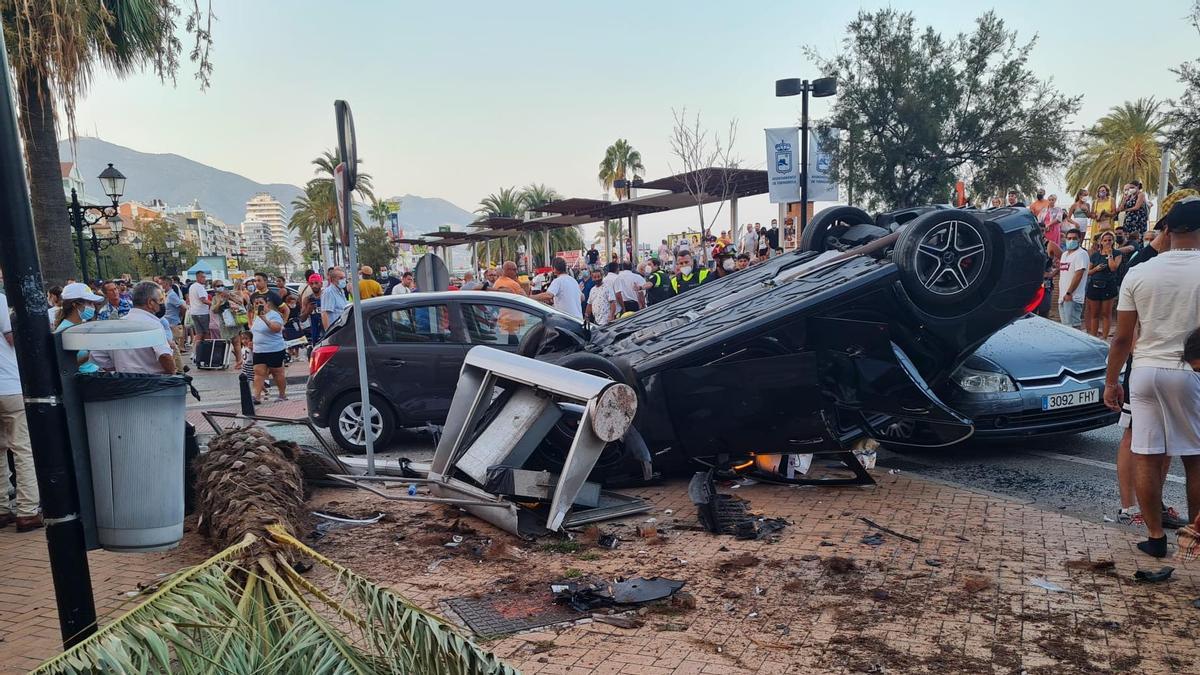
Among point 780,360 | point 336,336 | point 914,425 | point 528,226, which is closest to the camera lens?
point 780,360

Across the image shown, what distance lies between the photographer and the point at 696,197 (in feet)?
81.3

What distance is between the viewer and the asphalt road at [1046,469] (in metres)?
5.29

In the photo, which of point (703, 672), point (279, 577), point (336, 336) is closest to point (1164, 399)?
point (703, 672)

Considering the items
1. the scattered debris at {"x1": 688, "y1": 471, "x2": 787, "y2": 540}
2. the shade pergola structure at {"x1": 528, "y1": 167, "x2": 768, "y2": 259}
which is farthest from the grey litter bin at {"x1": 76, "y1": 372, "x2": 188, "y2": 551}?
the shade pergola structure at {"x1": 528, "y1": 167, "x2": 768, "y2": 259}

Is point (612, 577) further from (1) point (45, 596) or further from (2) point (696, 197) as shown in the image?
(2) point (696, 197)

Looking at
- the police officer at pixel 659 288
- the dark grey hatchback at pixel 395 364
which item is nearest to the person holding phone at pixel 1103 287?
the police officer at pixel 659 288

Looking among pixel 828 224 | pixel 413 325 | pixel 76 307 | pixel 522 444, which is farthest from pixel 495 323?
pixel 76 307

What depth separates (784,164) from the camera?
63.1 ft

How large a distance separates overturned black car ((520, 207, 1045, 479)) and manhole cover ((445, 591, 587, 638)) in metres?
1.54

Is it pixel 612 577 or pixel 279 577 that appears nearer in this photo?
pixel 279 577

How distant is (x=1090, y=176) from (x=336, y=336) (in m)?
46.1

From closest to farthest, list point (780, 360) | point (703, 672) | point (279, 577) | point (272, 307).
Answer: point (279, 577), point (703, 672), point (780, 360), point (272, 307)

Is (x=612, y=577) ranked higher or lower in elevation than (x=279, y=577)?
lower

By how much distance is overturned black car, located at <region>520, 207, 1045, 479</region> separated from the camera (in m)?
5.18
